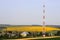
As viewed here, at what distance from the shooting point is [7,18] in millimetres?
1603

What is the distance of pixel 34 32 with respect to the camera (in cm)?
161

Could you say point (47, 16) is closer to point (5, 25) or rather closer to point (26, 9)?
point (26, 9)

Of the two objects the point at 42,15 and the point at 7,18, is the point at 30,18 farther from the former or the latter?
the point at 7,18

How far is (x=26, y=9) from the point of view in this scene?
1.61m

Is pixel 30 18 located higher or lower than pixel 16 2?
lower

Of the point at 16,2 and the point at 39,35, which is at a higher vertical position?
the point at 16,2

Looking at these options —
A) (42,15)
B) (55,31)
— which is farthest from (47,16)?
(55,31)

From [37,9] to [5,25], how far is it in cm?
36

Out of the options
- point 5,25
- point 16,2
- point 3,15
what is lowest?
point 5,25

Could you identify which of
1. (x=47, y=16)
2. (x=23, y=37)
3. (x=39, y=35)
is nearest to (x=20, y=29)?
(x=23, y=37)

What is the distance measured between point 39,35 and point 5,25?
0.36 metres

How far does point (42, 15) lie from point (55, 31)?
0.21 metres

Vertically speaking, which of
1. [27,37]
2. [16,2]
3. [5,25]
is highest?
[16,2]

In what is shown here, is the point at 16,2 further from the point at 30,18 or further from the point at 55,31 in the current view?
the point at 55,31
